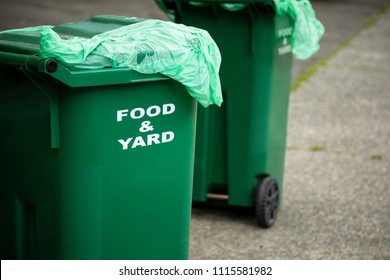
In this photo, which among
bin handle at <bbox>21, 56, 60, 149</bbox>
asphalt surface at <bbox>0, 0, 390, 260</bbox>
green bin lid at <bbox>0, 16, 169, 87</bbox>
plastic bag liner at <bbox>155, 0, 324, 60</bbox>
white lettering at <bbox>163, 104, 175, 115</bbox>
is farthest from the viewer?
asphalt surface at <bbox>0, 0, 390, 260</bbox>

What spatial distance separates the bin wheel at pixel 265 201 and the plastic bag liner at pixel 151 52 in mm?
1515

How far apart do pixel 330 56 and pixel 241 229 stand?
21.4ft

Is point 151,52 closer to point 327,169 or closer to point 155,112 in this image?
point 155,112

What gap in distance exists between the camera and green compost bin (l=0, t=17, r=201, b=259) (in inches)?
115

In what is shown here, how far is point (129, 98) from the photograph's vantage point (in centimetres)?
300

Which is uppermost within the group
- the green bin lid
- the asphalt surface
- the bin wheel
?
the green bin lid

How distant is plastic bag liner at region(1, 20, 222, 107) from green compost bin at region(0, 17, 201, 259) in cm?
5

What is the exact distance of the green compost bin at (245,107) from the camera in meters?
4.52

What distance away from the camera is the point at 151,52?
305 centimetres

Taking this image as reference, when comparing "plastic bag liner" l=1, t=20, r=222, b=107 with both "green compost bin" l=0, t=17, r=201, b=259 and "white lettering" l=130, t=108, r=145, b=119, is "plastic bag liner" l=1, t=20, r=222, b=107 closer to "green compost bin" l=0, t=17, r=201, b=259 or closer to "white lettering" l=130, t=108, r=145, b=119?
"green compost bin" l=0, t=17, r=201, b=259

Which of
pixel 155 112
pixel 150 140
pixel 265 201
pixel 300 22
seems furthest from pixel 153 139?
pixel 300 22

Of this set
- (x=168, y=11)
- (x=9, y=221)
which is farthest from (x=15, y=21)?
(x=9, y=221)

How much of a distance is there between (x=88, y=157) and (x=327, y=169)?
11.5 ft

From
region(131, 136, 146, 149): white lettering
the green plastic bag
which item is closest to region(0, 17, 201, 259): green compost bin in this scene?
region(131, 136, 146, 149): white lettering
